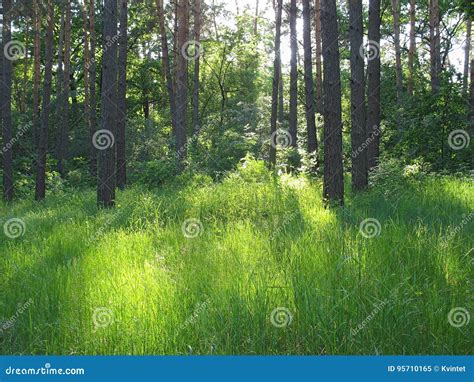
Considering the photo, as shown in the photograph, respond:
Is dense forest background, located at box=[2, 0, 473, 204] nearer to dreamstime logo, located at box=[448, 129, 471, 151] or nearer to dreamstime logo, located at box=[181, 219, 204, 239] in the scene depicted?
dreamstime logo, located at box=[448, 129, 471, 151]

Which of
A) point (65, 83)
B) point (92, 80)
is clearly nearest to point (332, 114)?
point (92, 80)

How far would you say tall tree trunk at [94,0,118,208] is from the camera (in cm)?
957

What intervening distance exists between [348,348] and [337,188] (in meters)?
5.83

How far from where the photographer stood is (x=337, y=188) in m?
8.59

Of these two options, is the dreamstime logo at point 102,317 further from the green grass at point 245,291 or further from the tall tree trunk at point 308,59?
the tall tree trunk at point 308,59

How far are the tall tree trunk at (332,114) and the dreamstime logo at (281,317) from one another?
16.9 ft

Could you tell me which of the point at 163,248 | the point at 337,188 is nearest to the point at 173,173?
the point at 337,188

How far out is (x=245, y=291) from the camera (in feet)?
12.2

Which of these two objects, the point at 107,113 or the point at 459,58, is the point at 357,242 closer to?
the point at 107,113

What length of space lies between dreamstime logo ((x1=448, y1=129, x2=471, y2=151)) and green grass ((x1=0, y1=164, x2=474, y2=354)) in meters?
8.76

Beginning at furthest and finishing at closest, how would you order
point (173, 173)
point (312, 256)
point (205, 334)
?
point (173, 173)
point (312, 256)
point (205, 334)
